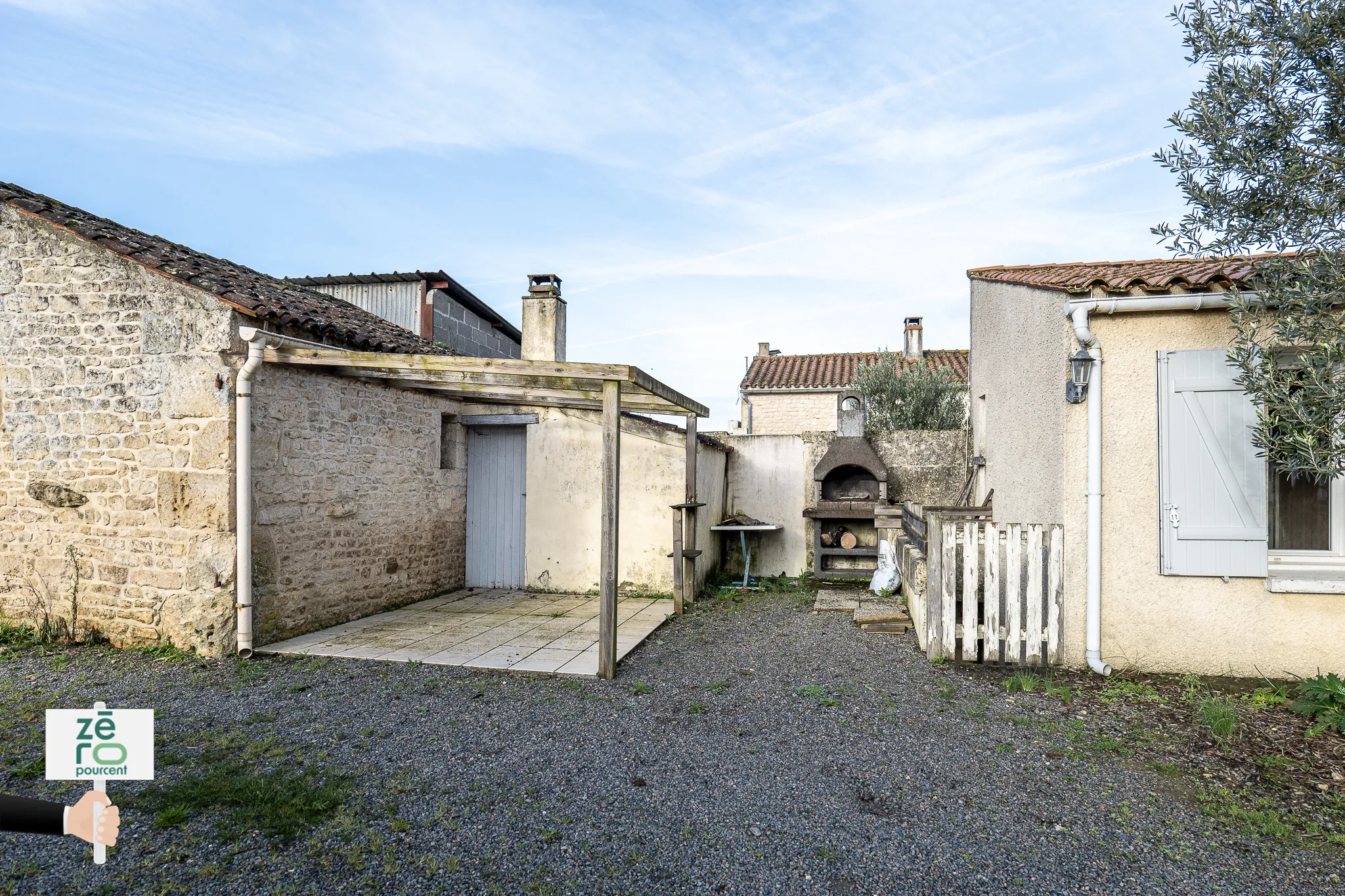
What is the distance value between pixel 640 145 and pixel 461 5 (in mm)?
2627

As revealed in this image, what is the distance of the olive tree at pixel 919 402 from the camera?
583 inches

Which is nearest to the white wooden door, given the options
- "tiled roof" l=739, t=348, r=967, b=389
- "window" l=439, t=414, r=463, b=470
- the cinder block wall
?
"window" l=439, t=414, r=463, b=470

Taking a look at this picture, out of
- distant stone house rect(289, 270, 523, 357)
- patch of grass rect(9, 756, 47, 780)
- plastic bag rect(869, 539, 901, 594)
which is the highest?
distant stone house rect(289, 270, 523, 357)

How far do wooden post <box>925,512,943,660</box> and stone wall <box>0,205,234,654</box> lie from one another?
20.4ft

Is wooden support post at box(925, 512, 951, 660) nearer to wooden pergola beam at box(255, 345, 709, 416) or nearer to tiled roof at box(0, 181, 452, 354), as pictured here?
wooden pergola beam at box(255, 345, 709, 416)

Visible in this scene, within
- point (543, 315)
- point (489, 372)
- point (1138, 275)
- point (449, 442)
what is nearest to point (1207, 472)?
point (1138, 275)

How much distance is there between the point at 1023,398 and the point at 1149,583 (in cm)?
213

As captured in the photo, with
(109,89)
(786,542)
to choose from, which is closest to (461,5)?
(109,89)

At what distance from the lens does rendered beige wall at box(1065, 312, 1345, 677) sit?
17.4ft

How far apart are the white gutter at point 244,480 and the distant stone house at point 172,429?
0.09ft

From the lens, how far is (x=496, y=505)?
9812 mm

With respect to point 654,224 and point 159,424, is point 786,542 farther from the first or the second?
point 159,424

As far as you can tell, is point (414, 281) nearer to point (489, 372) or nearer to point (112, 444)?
point (112, 444)

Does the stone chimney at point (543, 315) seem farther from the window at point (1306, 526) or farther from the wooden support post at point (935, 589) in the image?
the window at point (1306, 526)
